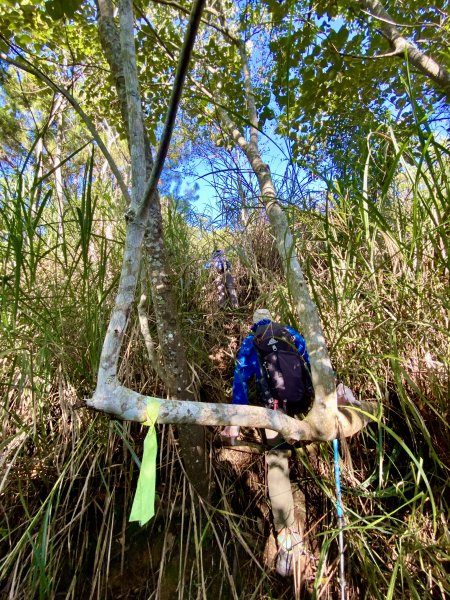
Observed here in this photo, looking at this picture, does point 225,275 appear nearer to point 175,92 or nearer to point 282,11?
point 282,11

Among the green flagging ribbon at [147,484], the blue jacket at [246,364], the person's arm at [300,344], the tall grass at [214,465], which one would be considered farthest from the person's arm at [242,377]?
the green flagging ribbon at [147,484]

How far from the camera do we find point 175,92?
564mm

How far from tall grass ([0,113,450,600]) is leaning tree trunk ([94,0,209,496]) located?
24 centimetres

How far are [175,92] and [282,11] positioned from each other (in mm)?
1855

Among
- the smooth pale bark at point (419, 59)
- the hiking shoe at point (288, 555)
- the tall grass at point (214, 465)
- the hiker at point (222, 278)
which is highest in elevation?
the smooth pale bark at point (419, 59)

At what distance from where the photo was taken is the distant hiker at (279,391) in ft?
4.51

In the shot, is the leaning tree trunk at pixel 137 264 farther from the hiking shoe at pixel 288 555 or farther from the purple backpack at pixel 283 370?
the purple backpack at pixel 283 370

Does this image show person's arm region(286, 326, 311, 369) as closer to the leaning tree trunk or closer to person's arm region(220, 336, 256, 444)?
person's arm region(220, 336, 256, 444)

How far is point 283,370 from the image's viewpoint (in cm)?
165

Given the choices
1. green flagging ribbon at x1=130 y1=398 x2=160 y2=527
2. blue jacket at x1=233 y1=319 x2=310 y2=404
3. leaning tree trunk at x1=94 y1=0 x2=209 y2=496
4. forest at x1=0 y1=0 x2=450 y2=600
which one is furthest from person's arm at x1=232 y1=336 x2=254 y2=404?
green flagging ribbon at x1=130 y1=398 x2=160 y2=527

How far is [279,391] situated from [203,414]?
3.32ft

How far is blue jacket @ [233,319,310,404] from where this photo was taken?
1659mm

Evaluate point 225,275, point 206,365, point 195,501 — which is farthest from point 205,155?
point 195,501

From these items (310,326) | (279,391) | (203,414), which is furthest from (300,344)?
(203,414)
